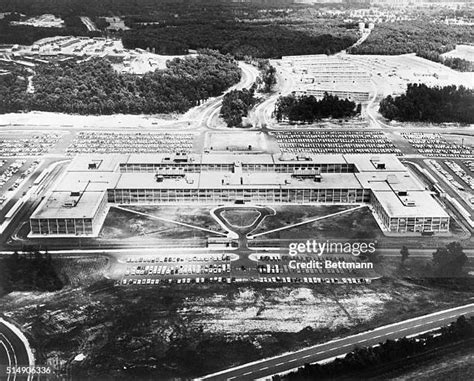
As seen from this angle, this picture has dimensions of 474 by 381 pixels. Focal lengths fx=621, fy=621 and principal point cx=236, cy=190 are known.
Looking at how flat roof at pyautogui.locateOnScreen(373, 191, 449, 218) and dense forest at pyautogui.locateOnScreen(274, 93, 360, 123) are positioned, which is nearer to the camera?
flat roof at pyautogui.locateOnScreen(373, 191, 449, 218)

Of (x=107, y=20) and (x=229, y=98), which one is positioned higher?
(x=107, y=20)

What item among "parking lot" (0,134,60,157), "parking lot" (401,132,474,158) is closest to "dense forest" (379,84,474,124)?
"parking lot" (401,132,474,158)

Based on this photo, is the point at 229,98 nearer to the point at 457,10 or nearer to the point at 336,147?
the point at 336,147

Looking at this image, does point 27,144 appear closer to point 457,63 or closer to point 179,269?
point 179,269

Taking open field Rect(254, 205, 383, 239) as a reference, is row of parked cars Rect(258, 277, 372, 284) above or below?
above

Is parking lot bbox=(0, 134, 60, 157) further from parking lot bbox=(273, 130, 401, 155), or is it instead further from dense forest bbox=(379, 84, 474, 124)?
dense forest bbox=(379, 84, 474, 124)

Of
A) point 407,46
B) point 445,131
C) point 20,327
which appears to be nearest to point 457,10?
point 407,46

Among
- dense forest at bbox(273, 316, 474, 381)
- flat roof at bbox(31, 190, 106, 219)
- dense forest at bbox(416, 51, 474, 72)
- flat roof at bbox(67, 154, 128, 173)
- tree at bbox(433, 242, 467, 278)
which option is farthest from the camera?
dense forest at bbox(416, 51, 474, 72)
